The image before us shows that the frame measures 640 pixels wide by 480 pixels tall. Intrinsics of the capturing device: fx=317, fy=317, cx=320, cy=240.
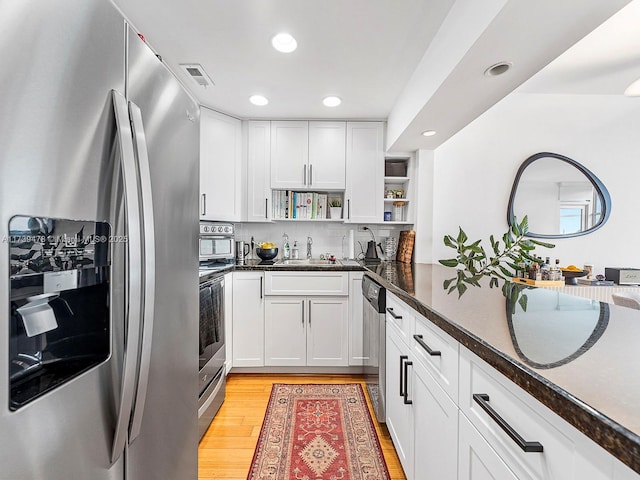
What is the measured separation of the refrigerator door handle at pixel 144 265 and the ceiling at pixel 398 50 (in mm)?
1232

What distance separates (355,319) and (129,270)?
233 centimetres

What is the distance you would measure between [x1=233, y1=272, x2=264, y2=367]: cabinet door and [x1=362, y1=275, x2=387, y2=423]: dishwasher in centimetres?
93

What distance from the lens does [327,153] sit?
10.4 feet

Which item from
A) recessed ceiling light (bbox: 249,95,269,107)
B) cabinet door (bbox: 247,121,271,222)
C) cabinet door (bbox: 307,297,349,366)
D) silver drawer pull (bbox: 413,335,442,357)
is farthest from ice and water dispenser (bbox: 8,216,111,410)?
cabinet door (bbox: 247,121,271,222)

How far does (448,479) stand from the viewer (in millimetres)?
995

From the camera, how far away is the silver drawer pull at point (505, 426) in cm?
60

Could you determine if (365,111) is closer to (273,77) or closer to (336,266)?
(273,77)

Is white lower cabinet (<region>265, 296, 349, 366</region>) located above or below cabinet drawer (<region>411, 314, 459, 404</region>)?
below

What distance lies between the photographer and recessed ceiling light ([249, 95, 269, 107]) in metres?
2.68

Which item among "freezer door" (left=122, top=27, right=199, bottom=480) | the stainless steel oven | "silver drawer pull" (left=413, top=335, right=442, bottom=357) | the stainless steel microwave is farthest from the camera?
the stainless steel microwave

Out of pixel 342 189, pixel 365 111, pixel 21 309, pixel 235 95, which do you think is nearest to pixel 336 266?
pixel 342 189

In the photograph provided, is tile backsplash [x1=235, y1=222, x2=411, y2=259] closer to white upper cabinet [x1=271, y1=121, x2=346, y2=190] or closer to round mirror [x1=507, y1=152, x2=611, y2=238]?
white upper cabinet [x1=271, y1=121, x2=346, y2=190]

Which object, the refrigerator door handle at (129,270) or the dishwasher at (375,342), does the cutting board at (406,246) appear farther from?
the refrigerator door handle at (129,270)

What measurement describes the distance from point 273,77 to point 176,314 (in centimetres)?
195
